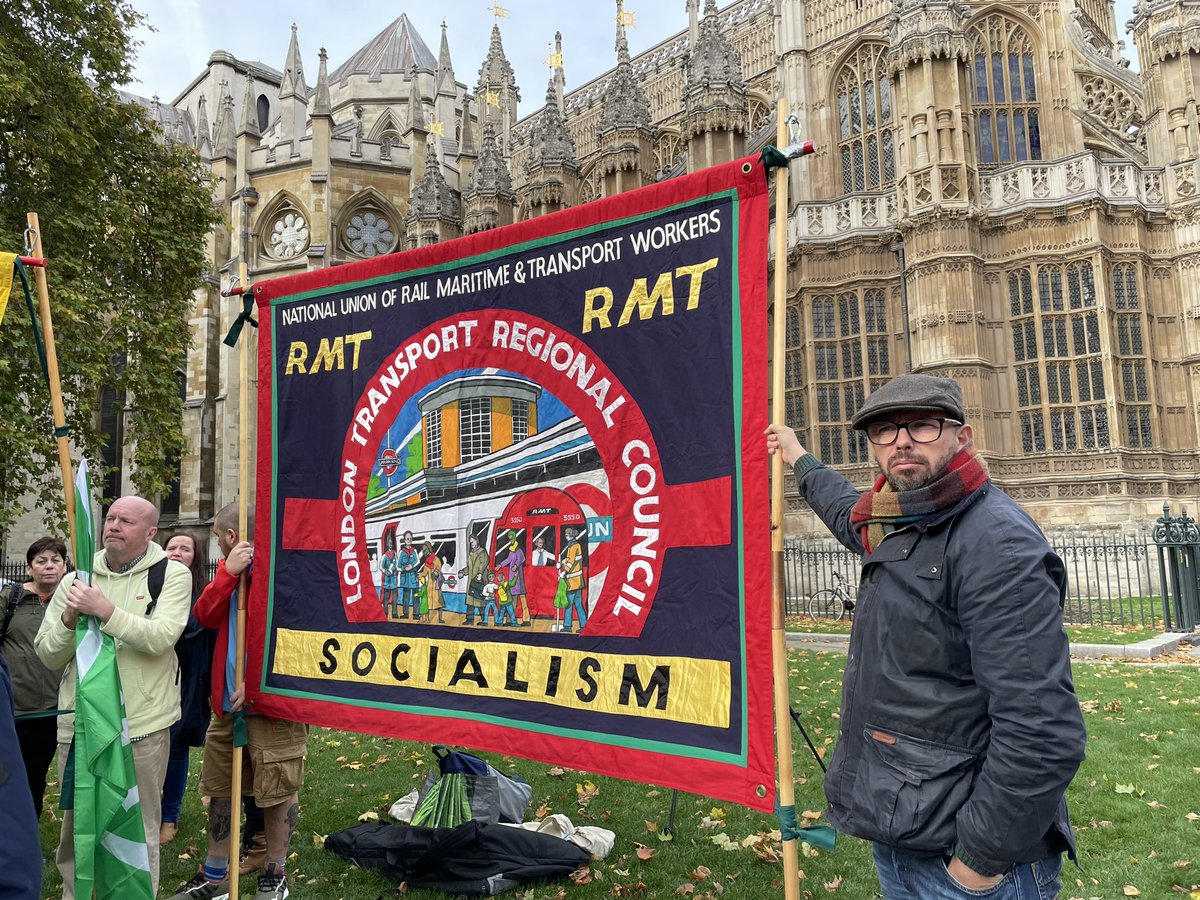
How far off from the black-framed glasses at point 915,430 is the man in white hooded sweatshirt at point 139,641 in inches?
130

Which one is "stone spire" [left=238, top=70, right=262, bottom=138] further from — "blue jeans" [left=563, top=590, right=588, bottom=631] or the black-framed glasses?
the black-framed glasses

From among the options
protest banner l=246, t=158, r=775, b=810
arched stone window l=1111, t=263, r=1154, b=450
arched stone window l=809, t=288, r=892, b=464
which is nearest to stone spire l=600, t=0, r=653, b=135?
arched stone window l=809, t=288, r=892, b=464

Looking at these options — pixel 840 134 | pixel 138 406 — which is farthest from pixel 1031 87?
pixel 138 406

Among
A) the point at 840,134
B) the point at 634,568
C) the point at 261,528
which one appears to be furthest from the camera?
the point at 840,134

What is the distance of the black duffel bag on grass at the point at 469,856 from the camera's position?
4023 mm

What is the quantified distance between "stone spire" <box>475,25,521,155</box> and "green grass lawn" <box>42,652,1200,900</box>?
1312 inches

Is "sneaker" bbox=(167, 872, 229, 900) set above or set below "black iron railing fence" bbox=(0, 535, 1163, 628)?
below

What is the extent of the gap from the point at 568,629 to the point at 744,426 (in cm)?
119

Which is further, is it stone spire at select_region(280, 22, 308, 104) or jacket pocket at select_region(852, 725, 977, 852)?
stone spire at select_region(280, 22, 308, 104)

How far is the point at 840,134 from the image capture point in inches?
896

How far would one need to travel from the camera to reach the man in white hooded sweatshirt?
11.7 ft

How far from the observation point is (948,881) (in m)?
1.97

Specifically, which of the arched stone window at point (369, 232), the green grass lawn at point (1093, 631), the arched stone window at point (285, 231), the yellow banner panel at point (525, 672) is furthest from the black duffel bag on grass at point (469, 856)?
the arched stone window at point (285, 231)

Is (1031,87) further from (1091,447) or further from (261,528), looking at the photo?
(261,528)
